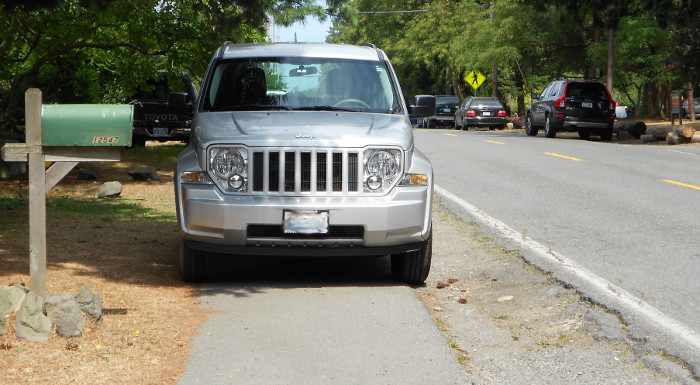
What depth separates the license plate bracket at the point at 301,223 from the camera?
756 cm

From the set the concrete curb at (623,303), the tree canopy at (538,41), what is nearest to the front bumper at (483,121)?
the tree canopy at (538,41)

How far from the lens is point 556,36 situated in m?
46.2

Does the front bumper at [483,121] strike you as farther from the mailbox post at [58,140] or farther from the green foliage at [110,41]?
the mailbox post at [58,140]

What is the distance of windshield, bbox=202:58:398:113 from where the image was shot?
8930mm

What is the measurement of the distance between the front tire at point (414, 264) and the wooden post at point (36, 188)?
279cm

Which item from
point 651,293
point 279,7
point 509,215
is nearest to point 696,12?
point 279,7

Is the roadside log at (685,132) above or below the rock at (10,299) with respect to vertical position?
above

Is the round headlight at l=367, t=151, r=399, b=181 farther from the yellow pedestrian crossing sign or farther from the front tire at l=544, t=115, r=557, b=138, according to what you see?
the yellow pedestrian crossing sign

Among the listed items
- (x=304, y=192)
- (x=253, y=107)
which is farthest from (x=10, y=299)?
(x=253, y=107)

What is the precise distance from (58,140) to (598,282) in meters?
4.19

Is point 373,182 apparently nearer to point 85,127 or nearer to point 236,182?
point 236,182

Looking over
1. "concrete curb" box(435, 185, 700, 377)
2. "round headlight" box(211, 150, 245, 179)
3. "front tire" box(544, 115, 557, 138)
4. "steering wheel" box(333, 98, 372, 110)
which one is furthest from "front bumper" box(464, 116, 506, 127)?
"round headlight" box(211, 150, 245, 179)

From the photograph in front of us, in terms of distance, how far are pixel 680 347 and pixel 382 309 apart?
2.06 meters

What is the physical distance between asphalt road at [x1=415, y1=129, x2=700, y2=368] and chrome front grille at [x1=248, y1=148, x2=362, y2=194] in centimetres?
218
